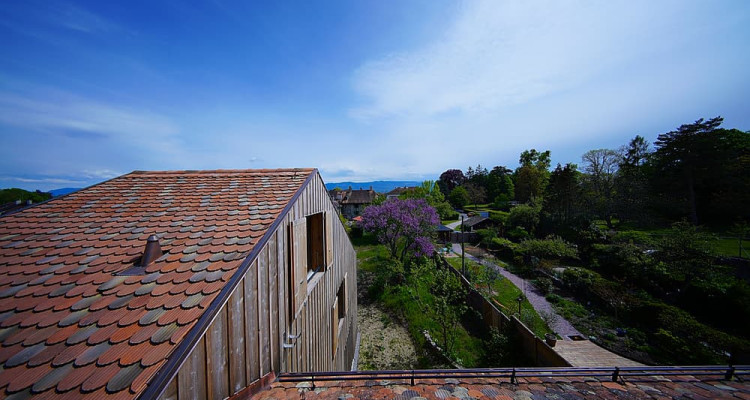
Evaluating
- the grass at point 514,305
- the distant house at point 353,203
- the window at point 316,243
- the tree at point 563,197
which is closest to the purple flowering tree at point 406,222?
the grass at point 514,305

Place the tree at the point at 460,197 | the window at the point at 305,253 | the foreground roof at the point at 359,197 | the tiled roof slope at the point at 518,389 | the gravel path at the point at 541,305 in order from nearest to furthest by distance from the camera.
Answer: the tiled roof slope at the point at 518,389 → the window at the point at 305,253 → the gravel path at the point at 541,305 → the tree at the point at 460,197 → the foreground roof at the point at 359,197

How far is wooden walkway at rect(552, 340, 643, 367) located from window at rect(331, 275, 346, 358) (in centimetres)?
767

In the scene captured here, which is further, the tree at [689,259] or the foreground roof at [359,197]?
the foreground roof at [359,197]

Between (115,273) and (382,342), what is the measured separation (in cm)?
972

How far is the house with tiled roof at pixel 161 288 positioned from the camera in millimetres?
1747

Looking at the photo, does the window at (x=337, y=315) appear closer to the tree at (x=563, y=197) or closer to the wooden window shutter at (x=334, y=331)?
the wooden window shutter at (x=334, y=331)

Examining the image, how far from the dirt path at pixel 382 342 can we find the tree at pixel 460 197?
42.8 metres

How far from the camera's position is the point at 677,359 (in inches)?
358

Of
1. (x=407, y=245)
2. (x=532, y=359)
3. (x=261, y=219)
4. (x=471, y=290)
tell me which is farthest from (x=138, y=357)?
(x=407, y=245)

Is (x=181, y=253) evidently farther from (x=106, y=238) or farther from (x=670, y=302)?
(x=670, y=302)

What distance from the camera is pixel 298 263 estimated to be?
3830mm

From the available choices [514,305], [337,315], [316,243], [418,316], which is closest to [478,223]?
[514,305]

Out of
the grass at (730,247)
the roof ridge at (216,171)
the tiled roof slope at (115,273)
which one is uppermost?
the roof ridge at (216,171)

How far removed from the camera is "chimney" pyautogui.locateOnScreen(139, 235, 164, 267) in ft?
9.11
